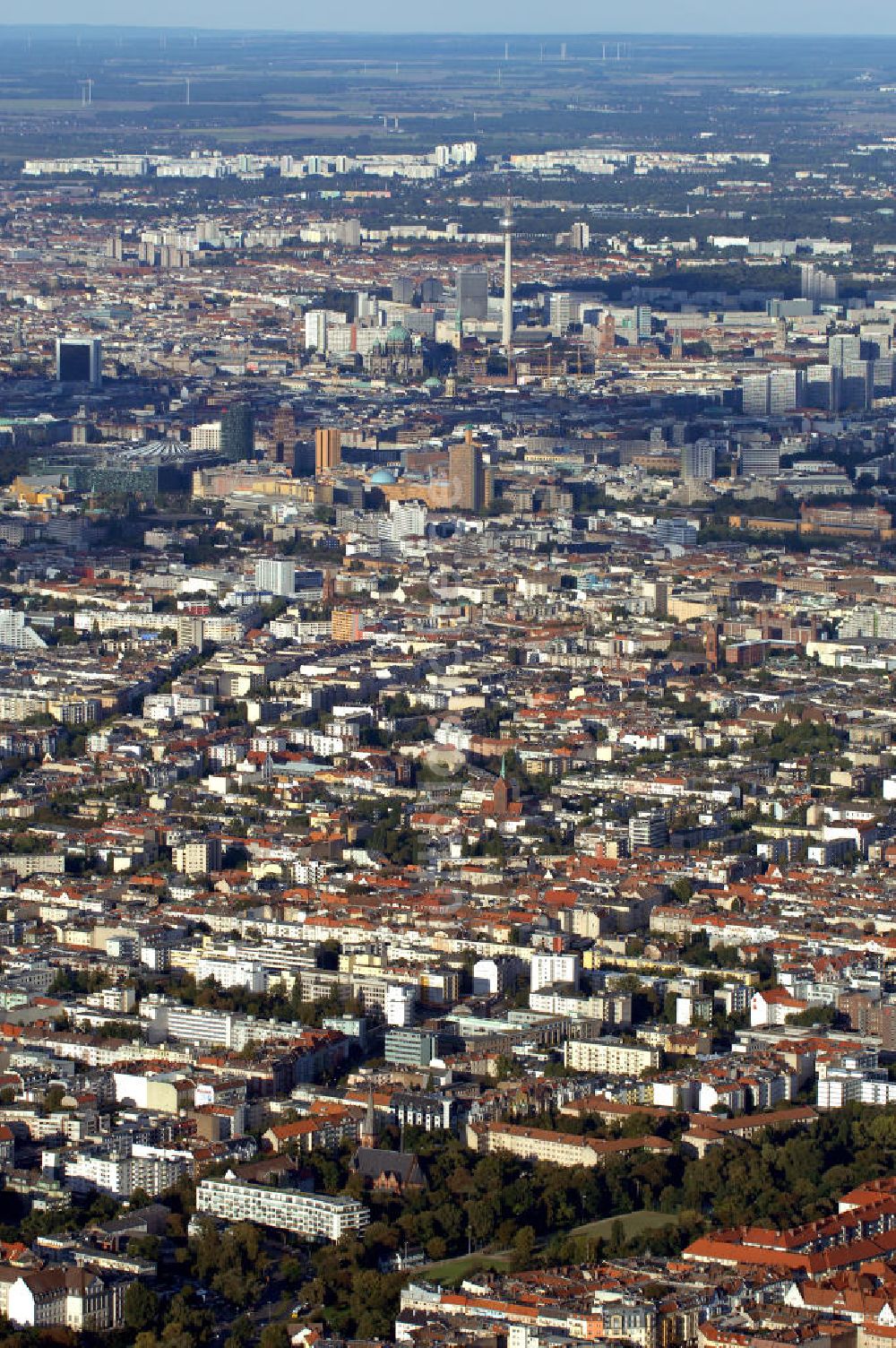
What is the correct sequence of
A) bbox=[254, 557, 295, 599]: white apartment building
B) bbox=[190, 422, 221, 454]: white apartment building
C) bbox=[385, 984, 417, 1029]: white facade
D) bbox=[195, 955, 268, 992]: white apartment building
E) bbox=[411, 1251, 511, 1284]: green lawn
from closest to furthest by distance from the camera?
bbox=[411, 1251, 511, 1284]: green lawn
bbox=[385, 984, 417, 1029]: white facade
bbox=[195, 955, 268, 992]: white apartment building
bbox=[254, 557, 295, 599]: white apartment building
bbox=[190, 422, 221, 454]: white apartment building

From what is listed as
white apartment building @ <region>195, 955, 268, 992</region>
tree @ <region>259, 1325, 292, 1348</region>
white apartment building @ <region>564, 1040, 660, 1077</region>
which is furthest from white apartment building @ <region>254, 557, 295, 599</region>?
tree @ <region>259, 1325, 292, 1348</region>

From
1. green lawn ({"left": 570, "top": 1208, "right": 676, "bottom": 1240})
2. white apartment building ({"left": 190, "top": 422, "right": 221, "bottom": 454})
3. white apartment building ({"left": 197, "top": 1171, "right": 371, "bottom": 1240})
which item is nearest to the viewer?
white apartment building ({"left": 197, "top": 1171, "right": 371, "bottom": 1240})

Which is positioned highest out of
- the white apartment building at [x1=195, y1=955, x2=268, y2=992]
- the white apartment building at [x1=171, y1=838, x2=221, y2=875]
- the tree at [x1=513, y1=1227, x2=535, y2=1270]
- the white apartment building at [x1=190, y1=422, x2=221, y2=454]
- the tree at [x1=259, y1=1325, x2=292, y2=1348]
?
the tree at [x1=259, y1=1325, x2=292, y2=1348]

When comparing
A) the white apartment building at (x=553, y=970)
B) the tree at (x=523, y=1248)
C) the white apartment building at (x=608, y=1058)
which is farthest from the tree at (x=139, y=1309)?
Answer: the white apartment building at (x=553, y=970)

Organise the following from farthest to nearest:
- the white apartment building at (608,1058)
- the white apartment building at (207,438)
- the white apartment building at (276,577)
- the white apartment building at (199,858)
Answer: the white apartment building at (207,438), the white apartment building at (276,577), the white apartment building at (199,858), the white apartment building at (608,1058)

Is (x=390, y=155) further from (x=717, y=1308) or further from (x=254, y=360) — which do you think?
(x=717, y=1308)

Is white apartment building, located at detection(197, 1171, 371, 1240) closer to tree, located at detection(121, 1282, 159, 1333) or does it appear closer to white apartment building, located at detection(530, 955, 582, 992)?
tree, located at detection(121, 1282, 159, 1333)

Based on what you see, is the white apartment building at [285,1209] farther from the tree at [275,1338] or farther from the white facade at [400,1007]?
the white facade at [400,1007]
